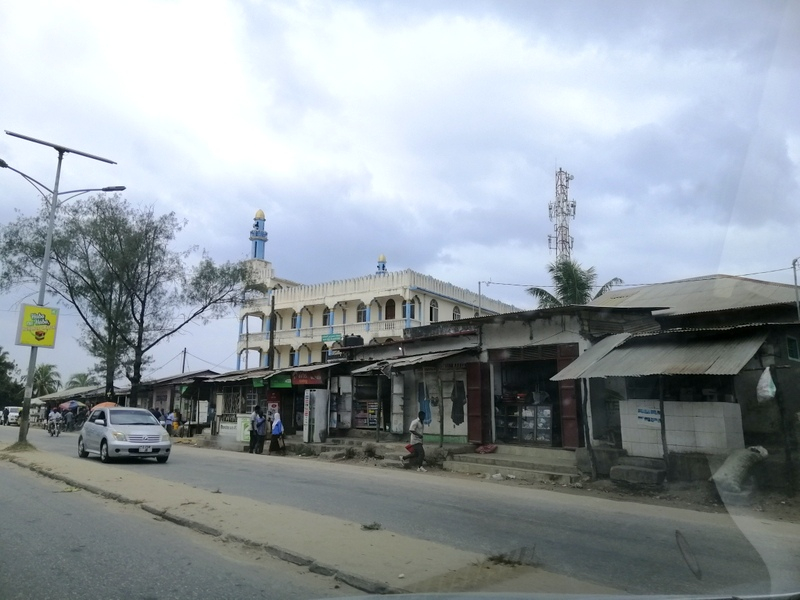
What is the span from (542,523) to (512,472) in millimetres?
6594

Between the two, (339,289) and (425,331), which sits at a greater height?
(339,289)

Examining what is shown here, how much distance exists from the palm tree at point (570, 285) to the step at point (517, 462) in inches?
502

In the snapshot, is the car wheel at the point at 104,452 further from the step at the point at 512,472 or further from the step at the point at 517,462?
the step at the point at 517,462

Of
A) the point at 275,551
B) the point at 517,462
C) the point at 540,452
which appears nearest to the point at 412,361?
the point at 540,452

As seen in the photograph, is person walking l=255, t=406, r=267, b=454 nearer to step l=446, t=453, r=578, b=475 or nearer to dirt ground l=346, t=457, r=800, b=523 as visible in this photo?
step l=446, t=453, r=578, b=475

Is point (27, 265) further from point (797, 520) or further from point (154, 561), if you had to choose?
point (797, 520)

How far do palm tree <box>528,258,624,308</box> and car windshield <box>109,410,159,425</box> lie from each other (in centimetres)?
1812

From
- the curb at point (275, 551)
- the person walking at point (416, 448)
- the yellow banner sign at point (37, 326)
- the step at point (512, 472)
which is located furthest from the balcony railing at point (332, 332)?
the curb at point (275, 551)

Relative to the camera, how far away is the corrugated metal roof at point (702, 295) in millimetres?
19469

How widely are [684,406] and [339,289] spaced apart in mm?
31022

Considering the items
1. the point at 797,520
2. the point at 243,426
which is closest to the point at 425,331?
the point at 243,426

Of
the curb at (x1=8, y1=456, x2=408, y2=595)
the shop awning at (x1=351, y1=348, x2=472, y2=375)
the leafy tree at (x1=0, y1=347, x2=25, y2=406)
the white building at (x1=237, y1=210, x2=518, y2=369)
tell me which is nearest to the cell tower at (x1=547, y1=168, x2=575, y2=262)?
the white building at (x1=237, y1=210, x2=518, y2=369)

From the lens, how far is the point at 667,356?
13.2m

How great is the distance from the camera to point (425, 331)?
909 inches
